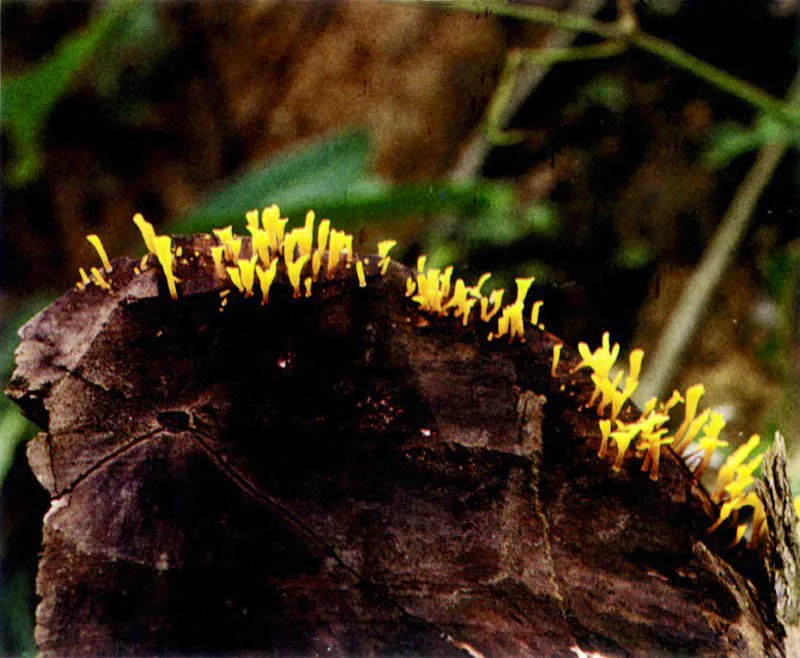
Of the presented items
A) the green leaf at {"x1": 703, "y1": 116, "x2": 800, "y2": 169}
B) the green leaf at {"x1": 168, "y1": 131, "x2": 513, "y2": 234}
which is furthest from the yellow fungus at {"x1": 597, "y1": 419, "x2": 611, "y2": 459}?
the green leaf at {"x1": 703, "y1": 116, "x2": 800, "y2": 169}

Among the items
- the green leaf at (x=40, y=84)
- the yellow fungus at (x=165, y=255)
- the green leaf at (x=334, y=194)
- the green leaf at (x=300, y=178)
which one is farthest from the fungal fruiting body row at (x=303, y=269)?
the green leaf at (x=40, y=84)

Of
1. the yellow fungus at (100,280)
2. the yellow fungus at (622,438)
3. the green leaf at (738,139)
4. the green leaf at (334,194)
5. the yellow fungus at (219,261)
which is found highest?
the green leaf at (738,139)

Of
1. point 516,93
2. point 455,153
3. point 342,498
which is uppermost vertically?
point 516,93

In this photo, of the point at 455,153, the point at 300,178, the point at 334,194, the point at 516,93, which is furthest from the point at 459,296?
the point at 455,153

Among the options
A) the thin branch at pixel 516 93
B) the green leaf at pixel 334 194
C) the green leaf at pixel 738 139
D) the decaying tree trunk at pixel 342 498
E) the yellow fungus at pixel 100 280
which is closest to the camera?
the decaying tree trunk at pixel 342 498

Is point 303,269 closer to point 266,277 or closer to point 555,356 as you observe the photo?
point 266,277

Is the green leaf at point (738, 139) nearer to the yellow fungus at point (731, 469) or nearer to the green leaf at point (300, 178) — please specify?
the green leaf at point (300, 178)

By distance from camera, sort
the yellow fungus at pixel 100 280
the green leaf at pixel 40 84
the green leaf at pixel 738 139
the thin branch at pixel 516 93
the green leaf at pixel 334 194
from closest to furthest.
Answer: the yellow fungus at pixel 100 280
the green leaf at pixel 334 194
the green leaf at pixel 40 84
the green leaf at pixel 738 139
the thin branch at pixel 516 93

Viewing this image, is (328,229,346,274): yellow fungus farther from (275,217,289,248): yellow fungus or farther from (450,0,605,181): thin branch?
(450,0,605,181): thin branch

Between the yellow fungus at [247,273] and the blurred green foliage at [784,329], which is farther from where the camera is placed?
the blurred green foliage at [784,329]
